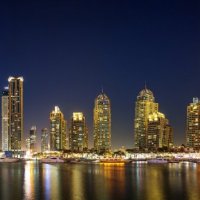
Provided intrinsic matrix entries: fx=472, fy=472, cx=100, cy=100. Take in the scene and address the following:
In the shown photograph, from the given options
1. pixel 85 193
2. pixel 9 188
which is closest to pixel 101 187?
pixel 85 193

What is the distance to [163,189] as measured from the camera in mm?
70250

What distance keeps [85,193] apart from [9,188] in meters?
14.6

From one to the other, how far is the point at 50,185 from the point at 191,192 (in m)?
25.3

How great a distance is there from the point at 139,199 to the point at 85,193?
968cm

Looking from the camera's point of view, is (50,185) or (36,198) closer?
(36,198)

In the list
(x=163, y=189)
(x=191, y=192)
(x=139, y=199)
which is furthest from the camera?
(x=163, y=189)

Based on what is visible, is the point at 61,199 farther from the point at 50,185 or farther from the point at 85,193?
the point at 50,185

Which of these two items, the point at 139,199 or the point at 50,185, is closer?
the point at 139,199

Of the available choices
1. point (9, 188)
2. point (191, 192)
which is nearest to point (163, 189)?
point (191, 192)

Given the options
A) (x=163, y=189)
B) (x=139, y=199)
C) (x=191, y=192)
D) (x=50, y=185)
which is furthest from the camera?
(x=50, y=185)

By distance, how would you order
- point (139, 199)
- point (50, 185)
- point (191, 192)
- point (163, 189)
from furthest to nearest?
1. point (50, 185)
2. point (163, 189)
3. point (191, 192)
4. point (139, 199)

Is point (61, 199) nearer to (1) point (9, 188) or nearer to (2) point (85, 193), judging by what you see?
(2) point (85, 193)

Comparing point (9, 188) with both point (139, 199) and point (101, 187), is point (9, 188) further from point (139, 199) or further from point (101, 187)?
point (139, 199)

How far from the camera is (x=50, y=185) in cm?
7975
